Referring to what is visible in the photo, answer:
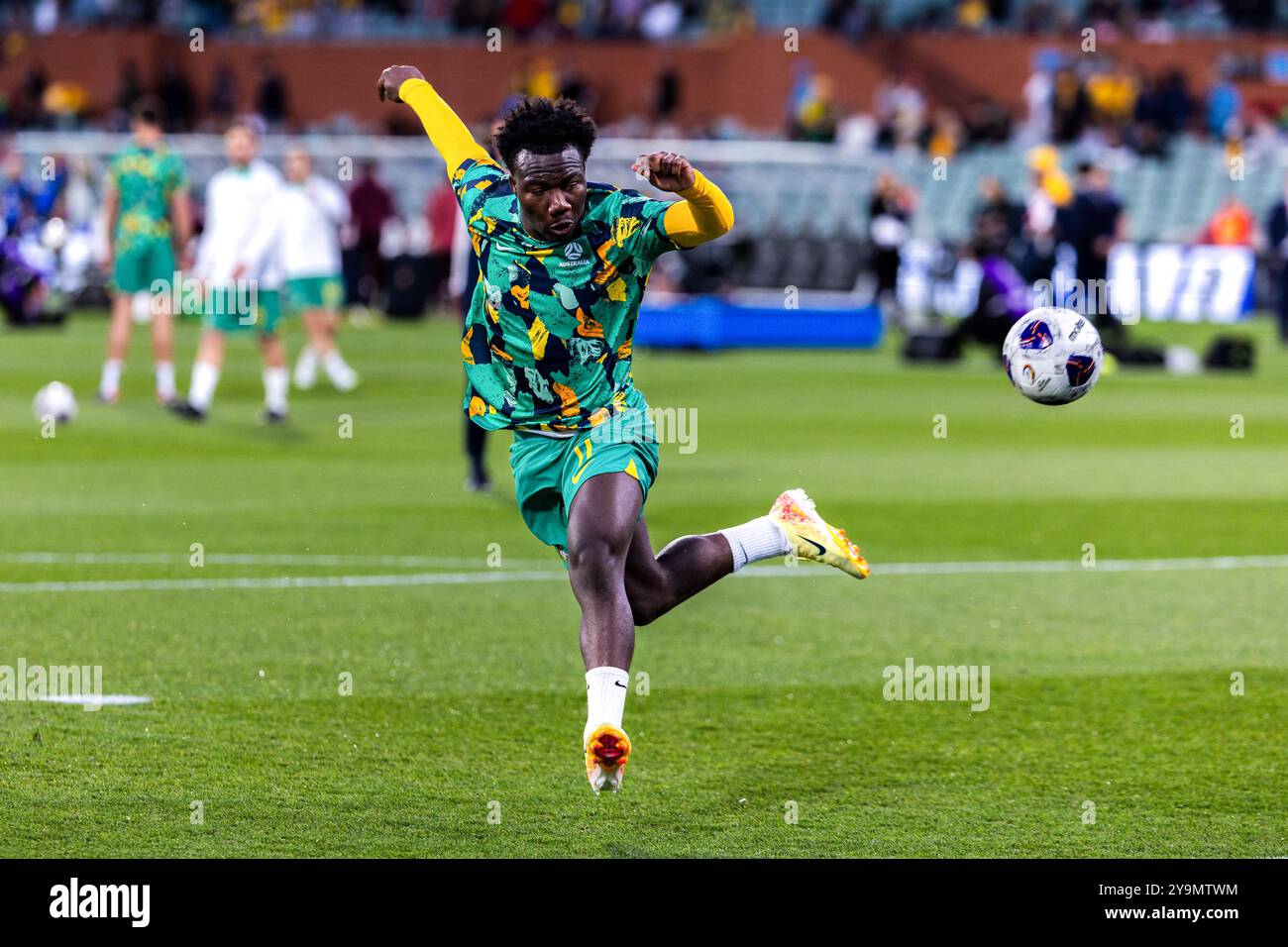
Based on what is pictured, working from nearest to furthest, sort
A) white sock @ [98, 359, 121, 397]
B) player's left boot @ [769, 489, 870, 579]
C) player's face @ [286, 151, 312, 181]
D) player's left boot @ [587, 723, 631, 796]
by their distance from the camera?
1. player's left boot @ [587, 723, 631, 796]
2. player's left boot @ [769, 489, 870, 579]
3. white sock @ [98, 359, 121, 397]
4. player's face @ [286, 151, 312, 181]

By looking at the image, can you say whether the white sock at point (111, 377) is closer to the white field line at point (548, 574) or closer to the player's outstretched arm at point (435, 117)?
the white field line at point (548, 574)

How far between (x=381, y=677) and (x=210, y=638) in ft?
3.55

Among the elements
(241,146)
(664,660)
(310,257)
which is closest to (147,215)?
(241,146)

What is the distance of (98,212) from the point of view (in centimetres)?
3347

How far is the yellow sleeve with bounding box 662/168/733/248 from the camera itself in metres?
6.29

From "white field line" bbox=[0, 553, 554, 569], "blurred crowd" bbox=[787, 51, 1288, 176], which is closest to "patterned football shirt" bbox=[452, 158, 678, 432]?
"white field line" bbox=[0, 553, 554, 569]

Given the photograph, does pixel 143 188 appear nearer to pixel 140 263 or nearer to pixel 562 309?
pixel 140 263

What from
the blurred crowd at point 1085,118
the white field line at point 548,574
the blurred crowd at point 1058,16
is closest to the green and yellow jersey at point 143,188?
the white field line at point 548,574

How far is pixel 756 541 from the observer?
24.5ft

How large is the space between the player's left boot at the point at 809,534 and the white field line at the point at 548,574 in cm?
326

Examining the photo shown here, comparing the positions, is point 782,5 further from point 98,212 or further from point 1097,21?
point 98,212

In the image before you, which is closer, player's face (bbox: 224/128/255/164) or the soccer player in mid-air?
the soccer player in mid-air

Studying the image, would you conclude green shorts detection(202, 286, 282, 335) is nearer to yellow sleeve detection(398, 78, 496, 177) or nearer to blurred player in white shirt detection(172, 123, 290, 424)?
blurred player in white shirt detection(172, 123, 290, 424)
